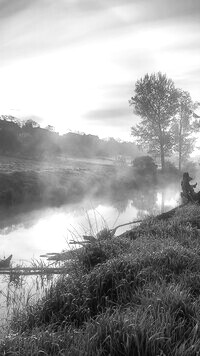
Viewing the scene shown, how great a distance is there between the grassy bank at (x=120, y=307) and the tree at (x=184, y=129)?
37.4 m

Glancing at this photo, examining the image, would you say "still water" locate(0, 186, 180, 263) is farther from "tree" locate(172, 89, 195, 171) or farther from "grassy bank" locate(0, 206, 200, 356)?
"tree" locate(172, 89, 195, 171)

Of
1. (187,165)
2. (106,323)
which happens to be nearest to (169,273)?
(106,323)

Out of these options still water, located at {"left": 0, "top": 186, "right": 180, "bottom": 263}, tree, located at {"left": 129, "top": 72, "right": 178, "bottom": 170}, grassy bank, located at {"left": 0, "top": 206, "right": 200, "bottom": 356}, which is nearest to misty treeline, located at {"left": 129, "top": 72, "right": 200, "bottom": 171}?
tree, located at {"left": 129, "top": 72, "right": 178, "bottom": 170}

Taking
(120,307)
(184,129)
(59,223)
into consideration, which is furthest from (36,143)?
(120,307)

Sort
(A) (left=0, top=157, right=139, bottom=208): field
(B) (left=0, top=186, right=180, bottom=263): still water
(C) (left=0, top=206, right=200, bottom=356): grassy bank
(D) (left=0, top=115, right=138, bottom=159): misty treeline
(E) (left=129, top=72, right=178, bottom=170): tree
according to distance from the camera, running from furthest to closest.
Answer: (D) (left=0, top=115, right=138, bottom=159): misty treeline
(E) (left=129, top=72, right=178, bottom=170): tree
(A) (left=0, top=157, right=139, bottom=208): field
(B) (left=0, top=186, right=180, bottom=263): still water
(C) (left=0, top=206, right=200, bottom=356): grassy bank

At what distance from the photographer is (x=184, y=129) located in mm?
47312

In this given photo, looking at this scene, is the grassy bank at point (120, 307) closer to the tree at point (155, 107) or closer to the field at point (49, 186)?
the field at point (49, 186)

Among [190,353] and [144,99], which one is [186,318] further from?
[144,99]

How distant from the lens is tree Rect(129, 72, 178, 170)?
4025 centimetres

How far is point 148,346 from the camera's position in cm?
393

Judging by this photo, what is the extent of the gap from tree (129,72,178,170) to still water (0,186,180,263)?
1321 centimetres

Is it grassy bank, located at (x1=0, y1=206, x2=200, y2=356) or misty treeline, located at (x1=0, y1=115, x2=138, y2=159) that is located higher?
misty treeline, located at (x1=0, y1=115, x2=138, y2=159)

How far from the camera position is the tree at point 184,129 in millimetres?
44656

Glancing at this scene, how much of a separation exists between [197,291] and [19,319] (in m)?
2.96
